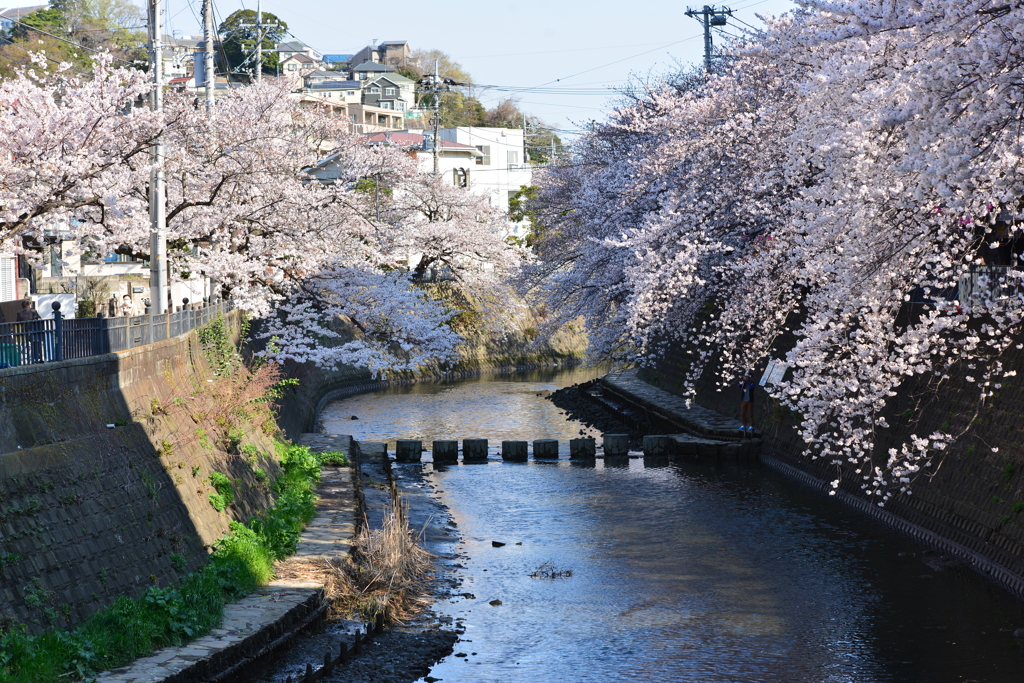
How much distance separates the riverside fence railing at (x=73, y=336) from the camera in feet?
39.6

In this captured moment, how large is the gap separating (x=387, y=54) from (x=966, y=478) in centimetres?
13021

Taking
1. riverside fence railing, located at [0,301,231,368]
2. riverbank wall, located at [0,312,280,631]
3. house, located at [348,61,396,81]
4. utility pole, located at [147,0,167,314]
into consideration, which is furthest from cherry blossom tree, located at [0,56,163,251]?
house, located at [348,61,396,81]

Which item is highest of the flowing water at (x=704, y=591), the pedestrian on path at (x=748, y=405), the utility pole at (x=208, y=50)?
the utility pole at (x=208, y=50)

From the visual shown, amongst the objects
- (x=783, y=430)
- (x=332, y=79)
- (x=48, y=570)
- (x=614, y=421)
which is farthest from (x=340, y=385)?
(x=332, y=79)

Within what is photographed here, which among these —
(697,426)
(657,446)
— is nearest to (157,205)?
(657,446)

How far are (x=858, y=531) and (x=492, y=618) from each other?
8292 millimetres

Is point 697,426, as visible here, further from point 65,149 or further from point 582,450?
point 65,149

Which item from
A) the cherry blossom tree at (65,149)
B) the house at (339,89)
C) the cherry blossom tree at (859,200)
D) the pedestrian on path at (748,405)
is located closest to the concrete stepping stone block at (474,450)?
the cherry blossom tree at (859,200)

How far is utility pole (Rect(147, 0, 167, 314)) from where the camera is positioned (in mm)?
19266

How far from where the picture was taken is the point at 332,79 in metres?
121

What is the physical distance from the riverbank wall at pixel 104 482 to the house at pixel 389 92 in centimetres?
9334

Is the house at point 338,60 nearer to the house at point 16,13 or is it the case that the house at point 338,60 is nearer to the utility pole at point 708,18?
the house at point 16,13

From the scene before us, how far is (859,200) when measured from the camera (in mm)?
13164

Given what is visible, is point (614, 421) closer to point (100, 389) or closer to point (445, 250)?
point (445, 250)
